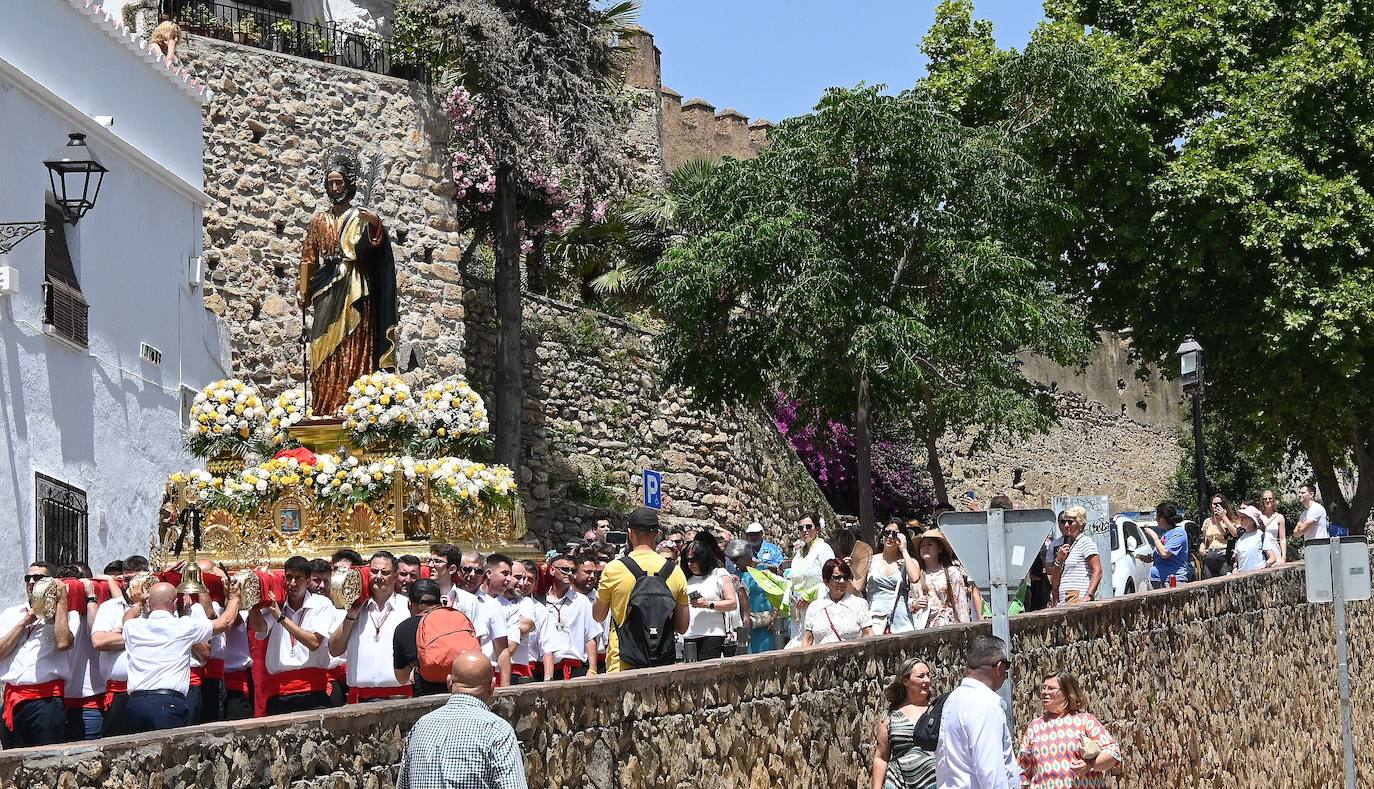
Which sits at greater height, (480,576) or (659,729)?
(480,576)

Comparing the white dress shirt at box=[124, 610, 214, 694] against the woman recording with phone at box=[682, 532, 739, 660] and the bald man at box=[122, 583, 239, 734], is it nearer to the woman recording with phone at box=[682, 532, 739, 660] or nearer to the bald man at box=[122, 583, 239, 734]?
the bald man at box=[122, 583, 239, 734]

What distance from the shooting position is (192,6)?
23.0 meters

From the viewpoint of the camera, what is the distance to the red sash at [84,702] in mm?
8766

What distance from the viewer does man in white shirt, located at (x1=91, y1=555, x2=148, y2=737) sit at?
8469mm

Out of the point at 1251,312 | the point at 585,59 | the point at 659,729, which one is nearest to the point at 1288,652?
the point at 1251,312

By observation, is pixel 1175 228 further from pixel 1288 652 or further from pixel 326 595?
pixel 326 595

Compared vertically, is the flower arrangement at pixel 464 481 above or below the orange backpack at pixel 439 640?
above

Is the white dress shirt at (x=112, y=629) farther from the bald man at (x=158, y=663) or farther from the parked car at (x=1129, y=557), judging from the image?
the parked car at (x=1129, y=557)

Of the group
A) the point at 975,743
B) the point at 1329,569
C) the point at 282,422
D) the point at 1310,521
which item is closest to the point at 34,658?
the point at 975,743

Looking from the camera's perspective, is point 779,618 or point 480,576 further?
point 779,618

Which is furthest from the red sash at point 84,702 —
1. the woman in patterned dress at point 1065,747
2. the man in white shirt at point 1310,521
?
the man in white shirt at point 1310,521

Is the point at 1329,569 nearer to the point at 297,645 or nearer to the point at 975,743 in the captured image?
the point at 975,743

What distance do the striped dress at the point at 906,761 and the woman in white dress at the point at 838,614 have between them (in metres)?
2.02

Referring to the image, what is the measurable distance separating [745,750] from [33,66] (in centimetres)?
963
